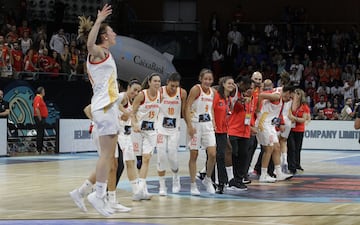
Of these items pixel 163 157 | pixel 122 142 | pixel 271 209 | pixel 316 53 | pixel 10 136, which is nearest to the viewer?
pixel 271 209

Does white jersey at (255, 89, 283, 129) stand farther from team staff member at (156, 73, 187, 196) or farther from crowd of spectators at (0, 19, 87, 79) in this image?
crowd of spectators at (0, 19, 87, 79)

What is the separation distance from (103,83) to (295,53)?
24865 millimetres

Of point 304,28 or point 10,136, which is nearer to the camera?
point 10,136

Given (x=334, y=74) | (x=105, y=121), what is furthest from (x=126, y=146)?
(x=334, y=74)

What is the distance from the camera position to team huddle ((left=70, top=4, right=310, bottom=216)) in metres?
9.73

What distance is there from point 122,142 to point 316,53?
23002mm

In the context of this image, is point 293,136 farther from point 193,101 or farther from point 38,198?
point 38,198

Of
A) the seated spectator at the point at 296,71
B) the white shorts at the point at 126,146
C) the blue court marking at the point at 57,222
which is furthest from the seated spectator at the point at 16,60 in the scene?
the blue court marking at the point at 57,222

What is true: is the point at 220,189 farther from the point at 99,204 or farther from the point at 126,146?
the point at 99,204

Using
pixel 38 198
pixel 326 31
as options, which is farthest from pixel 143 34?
pixel 38 198

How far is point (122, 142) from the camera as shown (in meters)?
12.1

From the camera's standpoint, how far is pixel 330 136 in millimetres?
28297

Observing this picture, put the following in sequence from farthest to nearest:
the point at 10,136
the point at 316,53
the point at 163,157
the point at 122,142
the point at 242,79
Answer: the point at 316,53 < the point at 10,136 < the point at 242,79 < the point at 163,157 < the point at 122,142

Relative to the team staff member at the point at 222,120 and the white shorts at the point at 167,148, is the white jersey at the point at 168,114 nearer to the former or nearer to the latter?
the white shorts at the point at 167,148
